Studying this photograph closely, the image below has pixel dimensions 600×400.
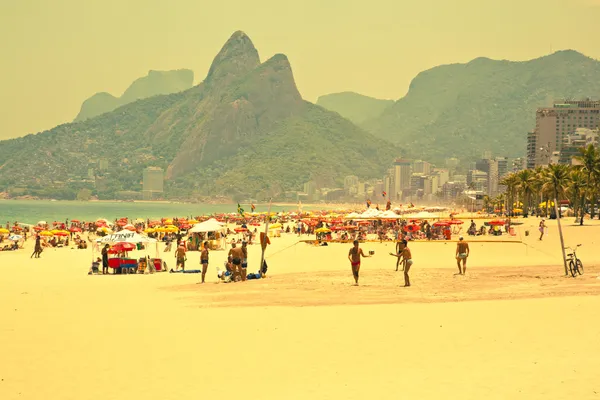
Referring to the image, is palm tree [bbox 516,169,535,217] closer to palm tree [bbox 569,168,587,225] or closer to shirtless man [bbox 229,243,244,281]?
palm tree [bbox 569,168,587,225]

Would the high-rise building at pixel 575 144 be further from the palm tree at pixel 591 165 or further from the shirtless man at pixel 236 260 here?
the shirtless man at pixel 236 260

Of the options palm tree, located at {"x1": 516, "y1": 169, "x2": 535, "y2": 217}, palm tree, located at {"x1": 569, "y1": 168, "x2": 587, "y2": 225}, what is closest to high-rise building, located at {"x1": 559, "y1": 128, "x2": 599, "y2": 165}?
palm tree, located at {"x1": 516, "y1": 169, "x2": 535, "y2": 217}

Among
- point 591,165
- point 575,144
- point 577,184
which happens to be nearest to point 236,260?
point 591,165

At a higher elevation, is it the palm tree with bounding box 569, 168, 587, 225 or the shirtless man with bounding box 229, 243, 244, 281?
the palm tree with bounding box 569, 168, 587, 225

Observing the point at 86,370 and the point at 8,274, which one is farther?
the point at 8,274

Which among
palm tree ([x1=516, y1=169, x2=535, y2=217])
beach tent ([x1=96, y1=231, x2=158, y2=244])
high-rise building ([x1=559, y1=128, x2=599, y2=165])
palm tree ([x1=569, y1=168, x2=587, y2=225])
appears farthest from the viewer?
high-rise building ([x1=559, y1=128, x2=599, y2=165])

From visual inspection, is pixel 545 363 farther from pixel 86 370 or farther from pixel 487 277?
pixel 487 277

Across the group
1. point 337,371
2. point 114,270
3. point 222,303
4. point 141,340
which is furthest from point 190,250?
point 337,371

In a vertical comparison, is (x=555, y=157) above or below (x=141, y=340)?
above
